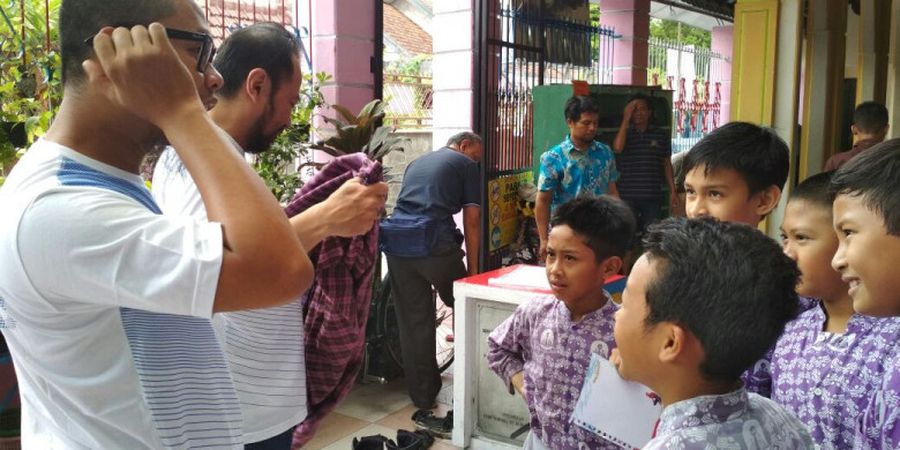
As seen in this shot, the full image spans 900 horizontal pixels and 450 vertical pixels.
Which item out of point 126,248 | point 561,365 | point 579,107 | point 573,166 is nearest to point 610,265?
point 561,365

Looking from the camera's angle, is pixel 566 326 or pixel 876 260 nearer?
pixel 876 260

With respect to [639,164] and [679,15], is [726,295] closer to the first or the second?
[639,164]

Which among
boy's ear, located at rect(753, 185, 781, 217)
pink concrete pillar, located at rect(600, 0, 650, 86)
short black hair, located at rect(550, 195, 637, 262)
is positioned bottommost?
short black hair, located at rect(550, 195, 637, 262)

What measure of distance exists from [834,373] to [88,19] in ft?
4.91

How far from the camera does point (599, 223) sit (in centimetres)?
228

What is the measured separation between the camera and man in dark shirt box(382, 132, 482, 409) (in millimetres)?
4449

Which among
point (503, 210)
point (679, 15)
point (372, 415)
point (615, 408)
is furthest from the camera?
point (679, 15)

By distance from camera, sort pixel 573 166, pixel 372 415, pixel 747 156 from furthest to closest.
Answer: pixel 573 166 → pixel 372 415 → pixel 747 156

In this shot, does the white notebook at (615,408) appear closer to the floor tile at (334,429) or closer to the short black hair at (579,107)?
the floor tile at (334,429)

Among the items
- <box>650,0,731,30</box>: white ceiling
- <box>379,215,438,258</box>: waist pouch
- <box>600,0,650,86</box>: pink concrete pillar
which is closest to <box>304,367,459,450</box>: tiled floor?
<box>379,215,438,258</box>: waist pouch

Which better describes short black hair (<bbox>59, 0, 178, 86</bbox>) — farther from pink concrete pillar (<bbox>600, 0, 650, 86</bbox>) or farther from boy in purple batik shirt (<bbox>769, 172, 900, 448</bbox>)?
pink concrete pillar (<bbox>600, 0, 650, 86</bbox>)

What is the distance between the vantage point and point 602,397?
6.37 feet

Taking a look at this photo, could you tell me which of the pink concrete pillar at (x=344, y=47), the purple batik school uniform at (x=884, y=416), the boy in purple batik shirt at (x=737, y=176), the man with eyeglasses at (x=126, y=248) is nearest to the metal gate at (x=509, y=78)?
the pink concrete pillar at (x=344, y=47)

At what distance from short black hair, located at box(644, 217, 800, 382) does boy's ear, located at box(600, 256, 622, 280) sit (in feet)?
3.26
